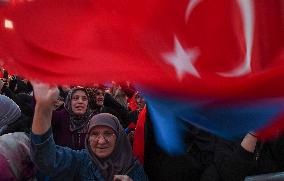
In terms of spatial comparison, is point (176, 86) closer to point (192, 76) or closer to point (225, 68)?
point (192, 76)

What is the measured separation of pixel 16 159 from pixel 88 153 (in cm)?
41

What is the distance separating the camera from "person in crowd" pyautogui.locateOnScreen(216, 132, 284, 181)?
2.22 metres

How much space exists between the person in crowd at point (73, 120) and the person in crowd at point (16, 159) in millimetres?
885

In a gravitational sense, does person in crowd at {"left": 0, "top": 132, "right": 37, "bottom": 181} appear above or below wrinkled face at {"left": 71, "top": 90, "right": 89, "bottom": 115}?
below

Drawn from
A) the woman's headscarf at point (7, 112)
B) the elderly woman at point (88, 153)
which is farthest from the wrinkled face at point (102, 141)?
the woman's headscarf at point (7, 112)

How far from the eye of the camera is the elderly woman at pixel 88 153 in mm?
2402

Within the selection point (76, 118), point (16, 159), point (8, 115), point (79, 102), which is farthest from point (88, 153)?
point (79, 102)

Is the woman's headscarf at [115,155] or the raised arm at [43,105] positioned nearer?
the raised arm at [43,105]

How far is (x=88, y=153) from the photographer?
275 cm

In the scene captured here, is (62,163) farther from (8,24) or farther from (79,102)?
(79,102)

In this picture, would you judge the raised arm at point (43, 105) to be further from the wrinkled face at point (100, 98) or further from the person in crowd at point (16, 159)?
the wrinkled face at point (100, 98)

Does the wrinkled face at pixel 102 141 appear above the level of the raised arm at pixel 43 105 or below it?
below

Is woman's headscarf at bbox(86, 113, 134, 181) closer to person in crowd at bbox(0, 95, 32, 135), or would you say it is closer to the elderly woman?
the elderly woman

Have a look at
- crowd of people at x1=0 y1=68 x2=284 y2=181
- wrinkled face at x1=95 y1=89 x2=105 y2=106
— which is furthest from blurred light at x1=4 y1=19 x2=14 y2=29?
wrinkled face at x1=95 y1=89 x2=105 y2=106
